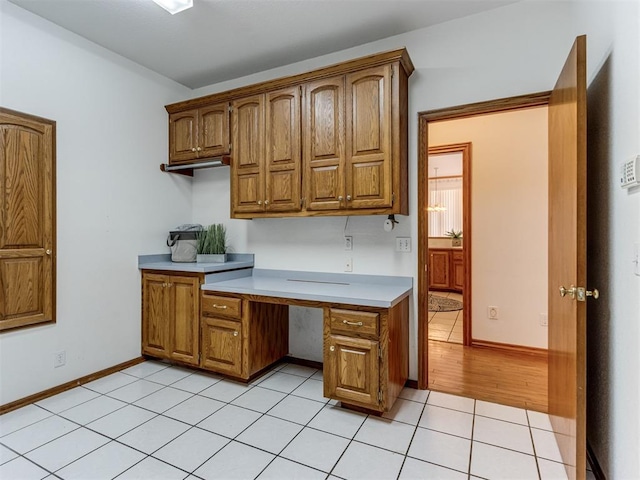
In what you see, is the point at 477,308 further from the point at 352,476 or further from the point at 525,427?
the point at 352,476

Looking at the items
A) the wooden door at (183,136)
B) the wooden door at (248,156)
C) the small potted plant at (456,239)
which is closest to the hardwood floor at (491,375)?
the wooden door at (248,156)

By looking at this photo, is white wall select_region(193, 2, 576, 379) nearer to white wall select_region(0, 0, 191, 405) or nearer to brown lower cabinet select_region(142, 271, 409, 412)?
brown lower cabinet select_region(142, 271, 409, 412)

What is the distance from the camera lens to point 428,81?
2.58 meters

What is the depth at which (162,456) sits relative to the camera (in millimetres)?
1817

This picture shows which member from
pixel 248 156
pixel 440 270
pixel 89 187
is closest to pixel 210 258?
pixel 248 156

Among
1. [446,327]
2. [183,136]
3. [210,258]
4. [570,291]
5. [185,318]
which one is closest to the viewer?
[570,291]

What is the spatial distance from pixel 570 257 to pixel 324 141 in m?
1.74

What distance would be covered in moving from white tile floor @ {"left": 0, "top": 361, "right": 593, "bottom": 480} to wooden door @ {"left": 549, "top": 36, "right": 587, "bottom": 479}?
11.8 inches

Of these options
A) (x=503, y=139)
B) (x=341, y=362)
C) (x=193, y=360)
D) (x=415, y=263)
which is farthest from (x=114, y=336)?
(x=503, y=139)

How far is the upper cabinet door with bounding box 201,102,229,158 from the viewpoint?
3.06m

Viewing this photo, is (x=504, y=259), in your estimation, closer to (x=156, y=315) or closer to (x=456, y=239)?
(x=156, y=315)

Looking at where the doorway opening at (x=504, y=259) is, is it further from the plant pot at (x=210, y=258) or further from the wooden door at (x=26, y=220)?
the wooden door at (x=26, y=220)

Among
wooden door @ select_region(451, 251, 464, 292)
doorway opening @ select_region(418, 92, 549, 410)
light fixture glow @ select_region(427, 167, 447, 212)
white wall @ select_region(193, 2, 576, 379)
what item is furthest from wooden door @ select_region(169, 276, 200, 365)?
light fixture glow @ select_region(427, 167, 447, 212)

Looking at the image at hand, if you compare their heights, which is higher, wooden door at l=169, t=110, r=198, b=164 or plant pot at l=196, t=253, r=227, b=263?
wooden door at l=169, t=110, r=198, b=164
